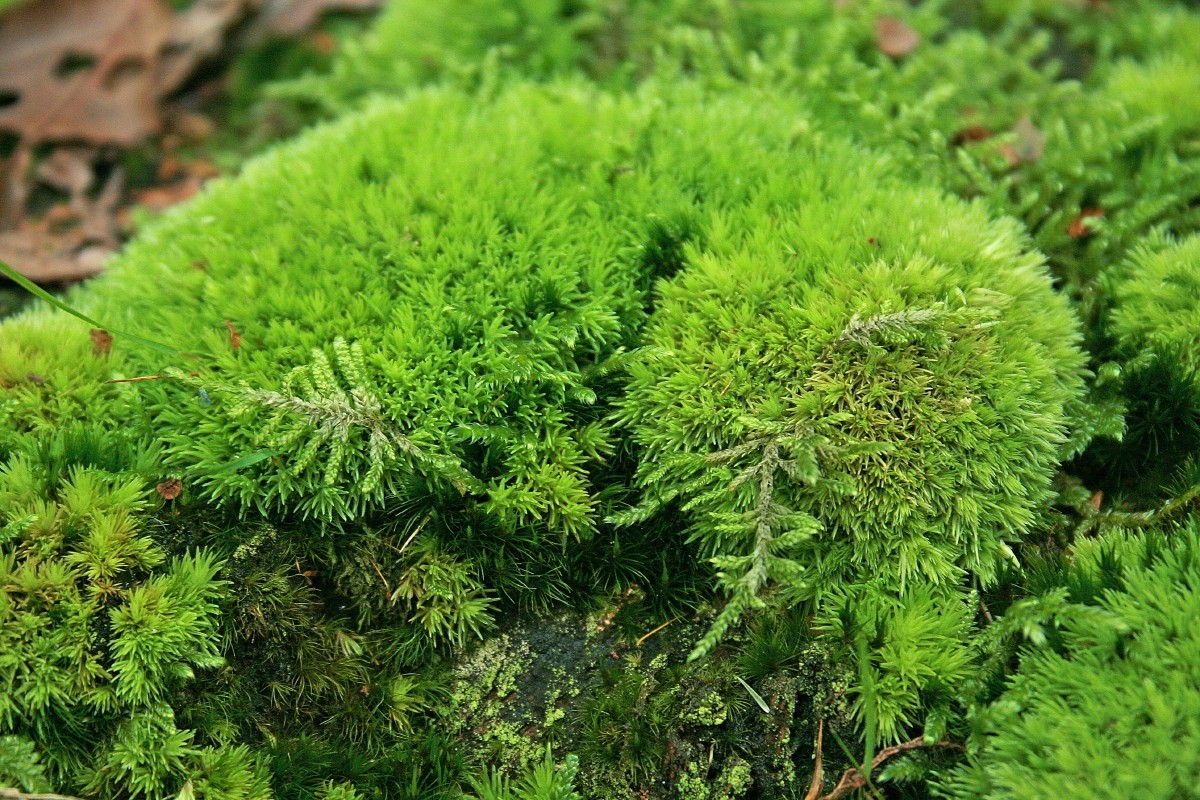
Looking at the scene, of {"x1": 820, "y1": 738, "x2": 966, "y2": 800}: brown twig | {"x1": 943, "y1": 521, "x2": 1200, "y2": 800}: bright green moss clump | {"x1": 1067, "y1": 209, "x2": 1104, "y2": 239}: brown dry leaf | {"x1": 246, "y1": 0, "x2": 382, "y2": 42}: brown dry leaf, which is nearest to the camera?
{"x1": 943, "y1": 521, "x2": 1200, "y2": 800}: bright green moss clump

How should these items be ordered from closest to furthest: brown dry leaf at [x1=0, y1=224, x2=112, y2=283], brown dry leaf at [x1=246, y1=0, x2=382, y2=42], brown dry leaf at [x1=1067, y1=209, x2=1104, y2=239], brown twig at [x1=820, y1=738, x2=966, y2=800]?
brown twig at [x1=820, y1=738, x2=966, y2=800] → brown dry leaf at [x1=1067, y1=209, x2=1104, y2=239] → brown dry leaf at [x1=0, y1=224, x2=112, y2=283] → brown dry leaf at [x1=246, y1=0, x2=382, y2=42]

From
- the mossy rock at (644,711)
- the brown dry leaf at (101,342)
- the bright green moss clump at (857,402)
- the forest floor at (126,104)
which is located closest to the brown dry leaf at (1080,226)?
the bright green moss clump at (857,402)

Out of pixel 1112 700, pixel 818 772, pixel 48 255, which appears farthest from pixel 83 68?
pixel 1112 700

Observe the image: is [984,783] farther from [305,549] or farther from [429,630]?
[305,549]

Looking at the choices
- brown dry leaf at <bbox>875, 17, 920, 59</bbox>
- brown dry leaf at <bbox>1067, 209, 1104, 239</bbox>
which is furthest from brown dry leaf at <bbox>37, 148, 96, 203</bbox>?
brown dry leaf at <bbox>1067, 209, 1104, 239</bbox>

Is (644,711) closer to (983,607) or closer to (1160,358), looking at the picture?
(983,607)

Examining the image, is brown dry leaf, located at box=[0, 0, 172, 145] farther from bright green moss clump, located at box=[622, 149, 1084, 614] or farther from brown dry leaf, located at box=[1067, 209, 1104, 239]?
brown dry leaf, located at box=[1067, 209, 1104, 239]
